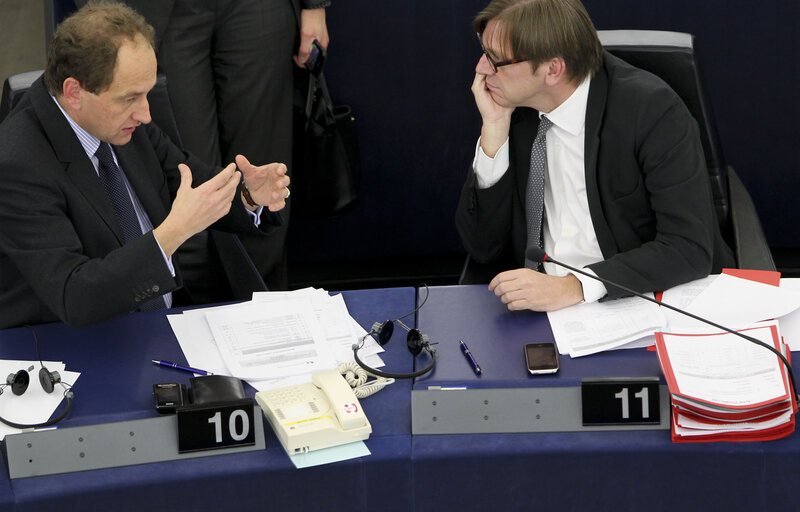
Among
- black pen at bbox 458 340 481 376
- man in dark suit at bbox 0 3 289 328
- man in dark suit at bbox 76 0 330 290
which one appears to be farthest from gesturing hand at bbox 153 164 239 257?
man in dark suit at bbox 76 0 330 290

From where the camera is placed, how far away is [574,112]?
248 cm

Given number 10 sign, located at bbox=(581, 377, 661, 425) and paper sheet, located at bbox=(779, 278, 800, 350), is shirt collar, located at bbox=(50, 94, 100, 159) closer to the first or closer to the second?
number 10 sign, located at bbox=(581, 377, 661, 425)

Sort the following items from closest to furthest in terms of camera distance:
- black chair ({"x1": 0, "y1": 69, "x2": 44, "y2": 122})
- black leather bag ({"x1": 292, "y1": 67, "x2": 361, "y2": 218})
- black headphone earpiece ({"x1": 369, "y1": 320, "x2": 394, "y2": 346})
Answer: black headphone earpiece ({"x1": 369, "y1": 320, "x2": 394, "y2": 346}) < black chair ({"x1": 0, "y1": 69, "x2": 44, "y2": 122}) < black leather bag ({"x1": 292, "y1": 67, "x2": 361, "y2": 218})

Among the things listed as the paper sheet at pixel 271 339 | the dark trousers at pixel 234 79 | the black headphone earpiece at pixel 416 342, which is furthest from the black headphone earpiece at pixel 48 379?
the dark trousers at pixel 234 79

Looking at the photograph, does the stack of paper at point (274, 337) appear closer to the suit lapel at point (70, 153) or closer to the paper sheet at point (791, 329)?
the suit lapel at point (70, 153)

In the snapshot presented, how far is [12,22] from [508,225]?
3.19 meters

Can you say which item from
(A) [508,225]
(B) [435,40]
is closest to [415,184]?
(B) [435,40]

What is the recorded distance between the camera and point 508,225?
8.59ft

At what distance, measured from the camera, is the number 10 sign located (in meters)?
1.81

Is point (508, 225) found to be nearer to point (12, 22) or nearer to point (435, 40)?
point (435, 40)

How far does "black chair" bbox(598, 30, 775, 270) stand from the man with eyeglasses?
6 centimetres

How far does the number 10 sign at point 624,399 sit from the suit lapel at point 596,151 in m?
0.73

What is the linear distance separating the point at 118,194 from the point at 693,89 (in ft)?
4.41

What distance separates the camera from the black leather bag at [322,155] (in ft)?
11.0
